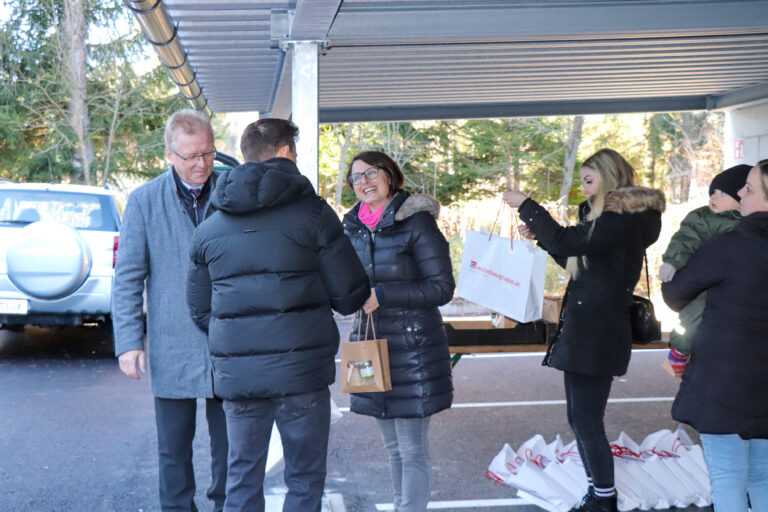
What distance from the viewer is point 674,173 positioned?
26266 mm

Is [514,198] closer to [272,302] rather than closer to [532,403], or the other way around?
[272,302]

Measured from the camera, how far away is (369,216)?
392 centimetres

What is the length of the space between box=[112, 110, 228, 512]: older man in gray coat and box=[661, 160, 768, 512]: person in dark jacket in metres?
2.13

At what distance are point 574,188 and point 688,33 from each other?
21723 mm

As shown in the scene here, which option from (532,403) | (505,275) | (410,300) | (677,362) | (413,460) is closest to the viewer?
(410,300)

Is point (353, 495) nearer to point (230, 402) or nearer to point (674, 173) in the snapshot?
point (230, 402)

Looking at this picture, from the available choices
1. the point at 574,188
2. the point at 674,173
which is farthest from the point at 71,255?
the point at 674,173

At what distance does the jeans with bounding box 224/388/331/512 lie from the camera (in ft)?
10.5

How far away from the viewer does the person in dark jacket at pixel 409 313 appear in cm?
373

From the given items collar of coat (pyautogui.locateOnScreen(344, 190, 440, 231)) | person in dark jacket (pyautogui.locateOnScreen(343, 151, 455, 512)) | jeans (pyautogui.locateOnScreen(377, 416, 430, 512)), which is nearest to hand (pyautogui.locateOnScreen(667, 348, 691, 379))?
person in dark jacket (pyautogui.locateOnScreen(343, 151, 455, 512))

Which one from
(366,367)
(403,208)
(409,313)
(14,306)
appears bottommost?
(14,306)

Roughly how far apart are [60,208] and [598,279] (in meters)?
7.26

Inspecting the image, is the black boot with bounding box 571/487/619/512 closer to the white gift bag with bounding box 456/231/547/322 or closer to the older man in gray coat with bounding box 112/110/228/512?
the white gift bag with bounding box 456/231/547/322

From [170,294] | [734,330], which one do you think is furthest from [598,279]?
[170,294]
